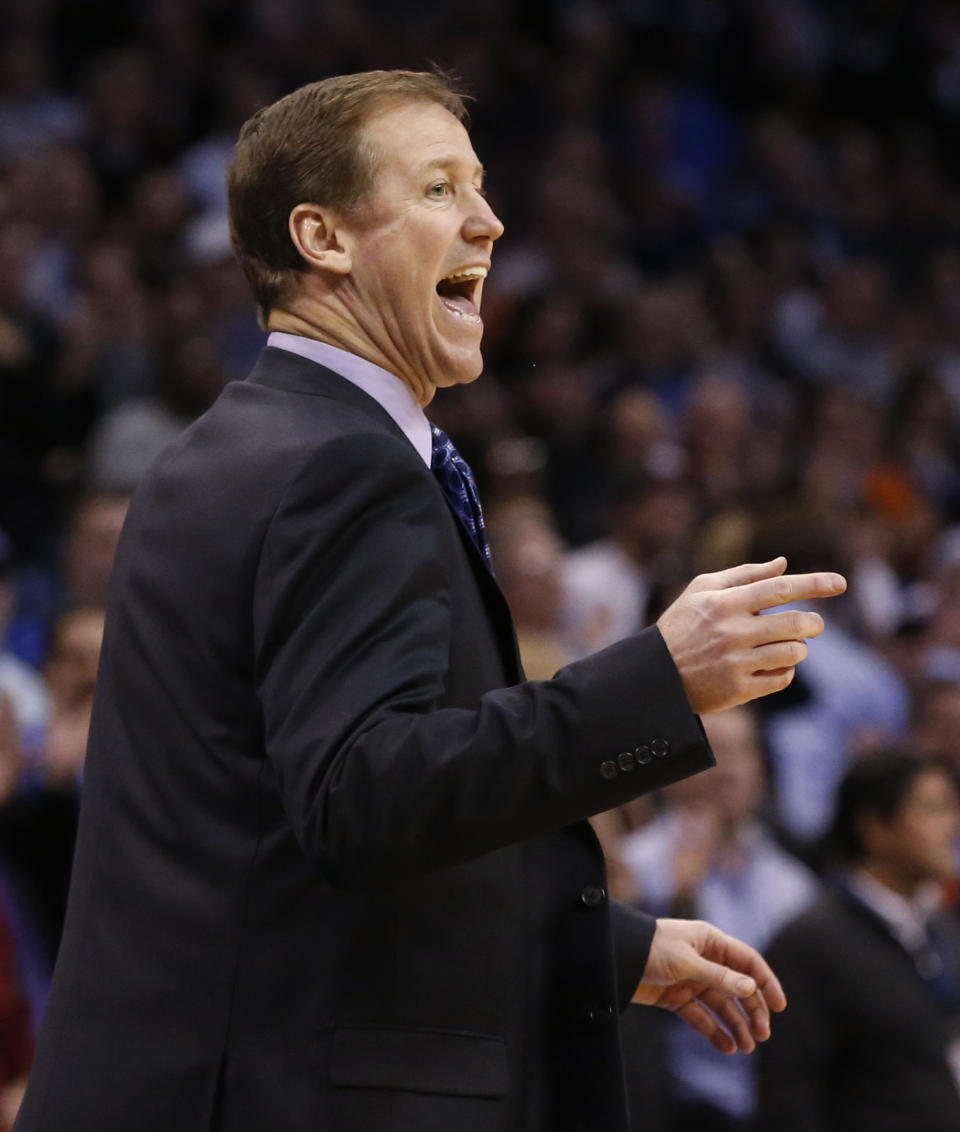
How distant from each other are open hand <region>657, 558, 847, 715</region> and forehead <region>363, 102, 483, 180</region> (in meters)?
0.56

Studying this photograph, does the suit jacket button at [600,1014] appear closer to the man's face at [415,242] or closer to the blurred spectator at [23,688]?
the man's face at [415,242]

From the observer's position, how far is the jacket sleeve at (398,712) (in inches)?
59.9

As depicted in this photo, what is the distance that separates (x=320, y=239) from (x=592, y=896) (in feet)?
2.31

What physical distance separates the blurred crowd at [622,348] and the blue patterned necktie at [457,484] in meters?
1.78

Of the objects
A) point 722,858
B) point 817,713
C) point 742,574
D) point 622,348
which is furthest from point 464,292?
point 622,348

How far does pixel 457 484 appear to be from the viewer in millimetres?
1960

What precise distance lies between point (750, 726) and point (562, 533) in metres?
2.07

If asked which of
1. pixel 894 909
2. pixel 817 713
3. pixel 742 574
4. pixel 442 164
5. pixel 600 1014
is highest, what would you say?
pixel 442 164

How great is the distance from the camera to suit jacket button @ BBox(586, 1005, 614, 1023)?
178 cm

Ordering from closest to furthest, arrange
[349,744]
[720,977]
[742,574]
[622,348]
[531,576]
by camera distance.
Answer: [349,744] < [742,574] < [720,977] < [531,576] < [622,348]

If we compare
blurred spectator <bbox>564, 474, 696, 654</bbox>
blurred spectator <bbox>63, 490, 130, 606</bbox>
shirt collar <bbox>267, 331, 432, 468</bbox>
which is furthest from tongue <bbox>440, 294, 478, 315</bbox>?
blurred spectator <bbox>564, 474, 696, 654</bbox>

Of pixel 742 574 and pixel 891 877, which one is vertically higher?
pixel 742 574

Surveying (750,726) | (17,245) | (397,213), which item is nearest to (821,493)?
(750,726)

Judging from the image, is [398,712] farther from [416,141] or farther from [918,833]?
[918,833]
